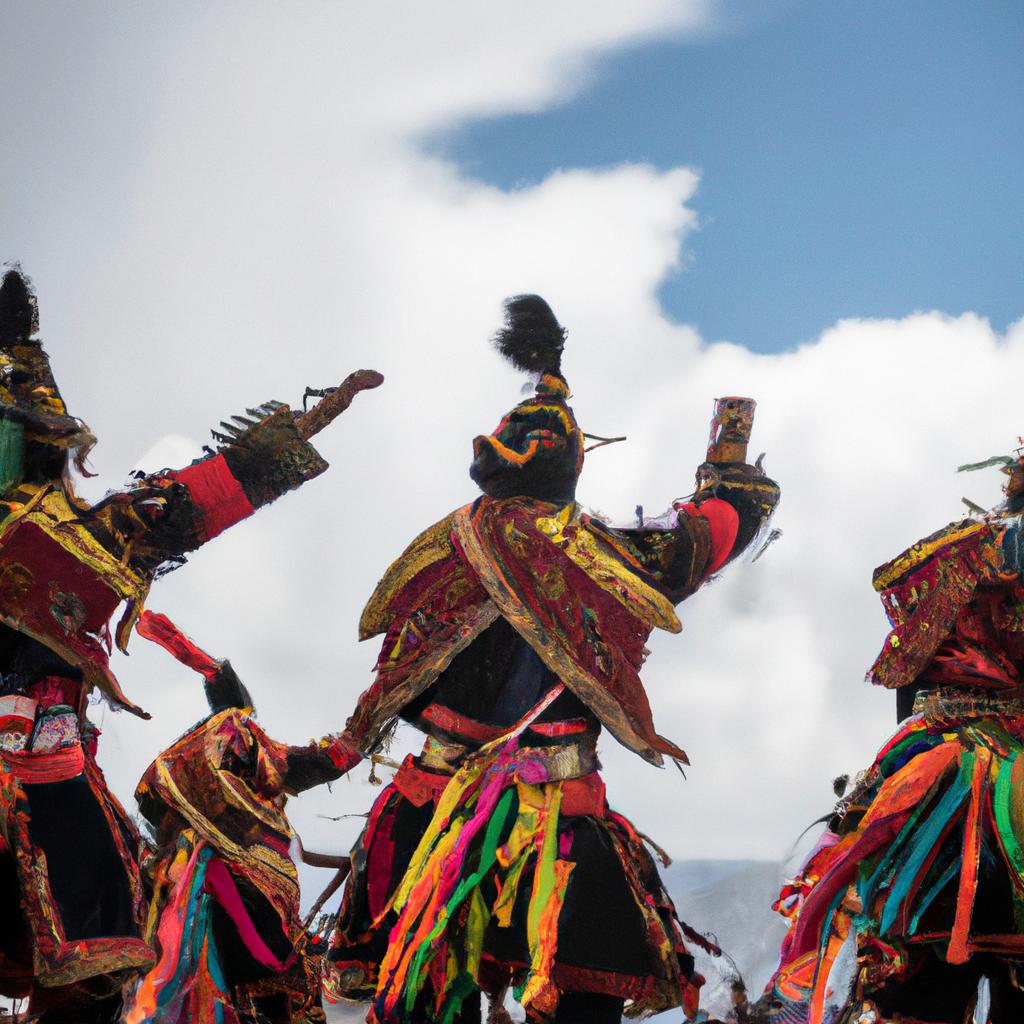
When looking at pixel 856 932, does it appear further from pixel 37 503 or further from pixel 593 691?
pixel 37 503

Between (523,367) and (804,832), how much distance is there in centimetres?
161

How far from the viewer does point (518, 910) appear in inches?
170

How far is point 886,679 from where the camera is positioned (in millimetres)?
4641

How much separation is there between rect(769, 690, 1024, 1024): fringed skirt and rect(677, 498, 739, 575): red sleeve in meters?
0.67

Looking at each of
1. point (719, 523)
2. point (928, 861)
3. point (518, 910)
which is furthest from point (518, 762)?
point (928, 861)

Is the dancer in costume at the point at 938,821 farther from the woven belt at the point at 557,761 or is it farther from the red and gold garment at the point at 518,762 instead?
the woven belt at the point at 557,761

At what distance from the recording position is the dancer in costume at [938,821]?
14.0ft

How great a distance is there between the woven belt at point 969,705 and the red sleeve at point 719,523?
0.70 meters

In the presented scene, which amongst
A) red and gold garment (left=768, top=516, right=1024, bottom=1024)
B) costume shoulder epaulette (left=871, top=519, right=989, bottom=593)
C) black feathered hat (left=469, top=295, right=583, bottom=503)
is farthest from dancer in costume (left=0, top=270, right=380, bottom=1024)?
red and gold garment (left=768, top=516, right=1024, bottom=1024)

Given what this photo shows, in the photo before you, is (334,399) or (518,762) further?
(334,399)

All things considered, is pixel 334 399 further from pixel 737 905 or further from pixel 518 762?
pixel 737 905

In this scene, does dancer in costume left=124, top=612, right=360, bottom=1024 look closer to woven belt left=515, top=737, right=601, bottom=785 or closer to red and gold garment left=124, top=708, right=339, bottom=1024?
red and gold garment left=124, top=708, right=339, bottom=1024

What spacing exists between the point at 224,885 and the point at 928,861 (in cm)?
233

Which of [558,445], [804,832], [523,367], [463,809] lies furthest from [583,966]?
[523,367]
